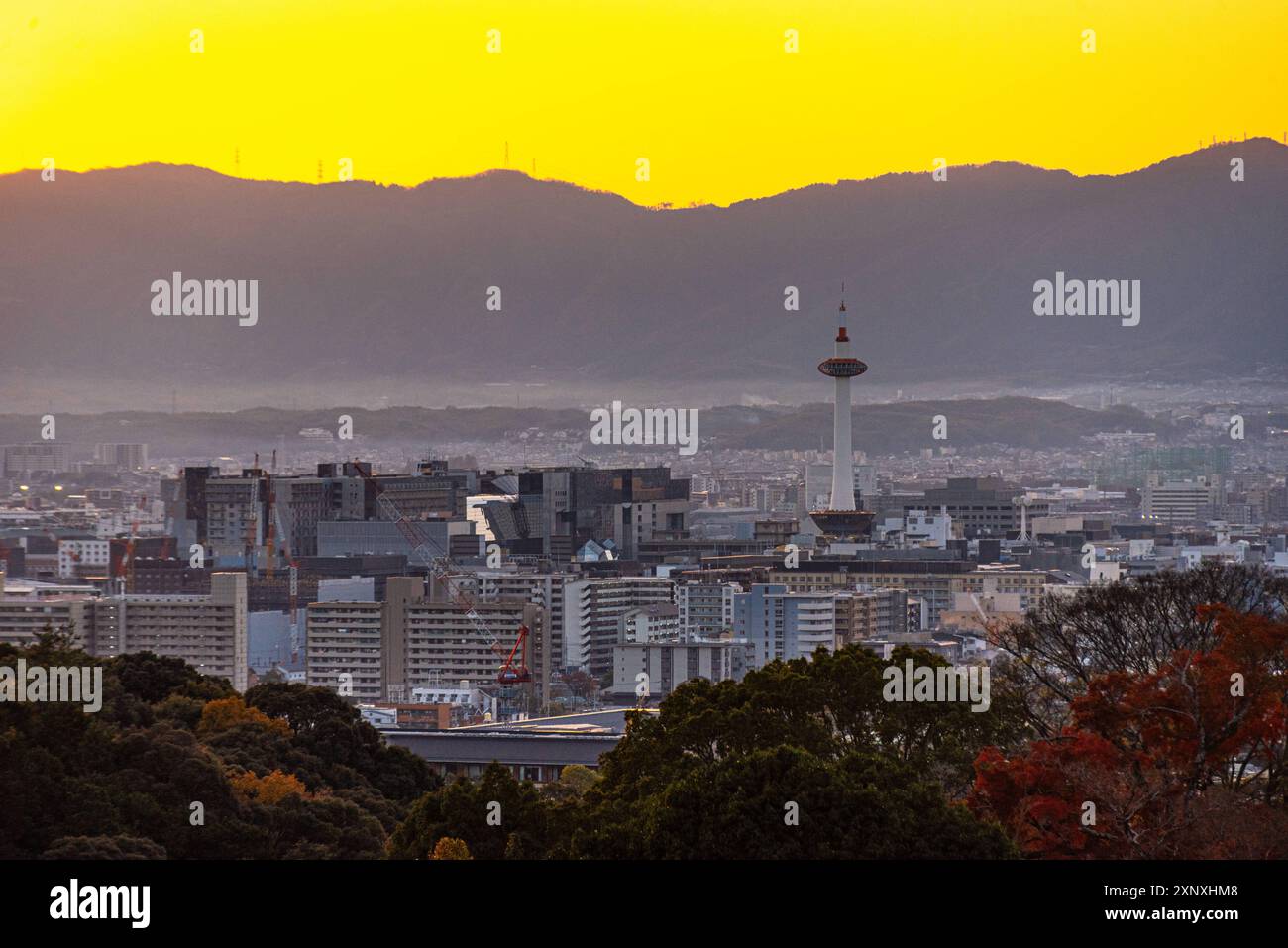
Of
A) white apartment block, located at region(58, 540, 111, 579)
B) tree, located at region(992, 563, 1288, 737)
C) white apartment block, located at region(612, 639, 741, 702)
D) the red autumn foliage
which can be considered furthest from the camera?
white apartment block, located at region(58, 540, 111, 579)

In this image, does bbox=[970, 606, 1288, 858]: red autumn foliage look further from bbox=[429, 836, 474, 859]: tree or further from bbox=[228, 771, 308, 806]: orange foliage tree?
bbox=[228, 771, 308, 806]: orange foliage tree

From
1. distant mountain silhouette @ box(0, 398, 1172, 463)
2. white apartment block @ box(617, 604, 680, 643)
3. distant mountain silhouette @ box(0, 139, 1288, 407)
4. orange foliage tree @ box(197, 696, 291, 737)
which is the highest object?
distant mountain silhouette @ box(0, 139, 1288, 407)

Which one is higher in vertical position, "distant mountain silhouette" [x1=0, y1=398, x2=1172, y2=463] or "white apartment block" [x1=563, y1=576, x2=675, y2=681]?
"distant mountain silhouette" [x1=0, y1=398, x2=1172, y2=463]

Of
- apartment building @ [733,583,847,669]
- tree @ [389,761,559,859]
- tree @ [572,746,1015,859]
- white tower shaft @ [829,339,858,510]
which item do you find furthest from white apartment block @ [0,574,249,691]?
tree @ [572,746,1015,859]

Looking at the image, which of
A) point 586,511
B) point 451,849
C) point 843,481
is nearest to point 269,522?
point 586,511

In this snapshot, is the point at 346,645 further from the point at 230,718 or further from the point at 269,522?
the point at 230,718
